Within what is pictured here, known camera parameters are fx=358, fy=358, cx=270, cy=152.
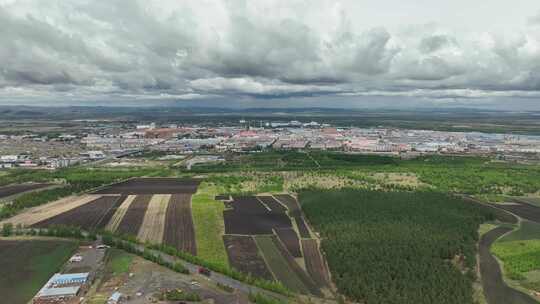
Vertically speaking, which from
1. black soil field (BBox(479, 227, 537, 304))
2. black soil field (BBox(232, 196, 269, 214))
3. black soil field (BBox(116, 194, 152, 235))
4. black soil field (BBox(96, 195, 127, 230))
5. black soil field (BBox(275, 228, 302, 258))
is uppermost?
black soil field (BBox(96, 195, 127, 230))

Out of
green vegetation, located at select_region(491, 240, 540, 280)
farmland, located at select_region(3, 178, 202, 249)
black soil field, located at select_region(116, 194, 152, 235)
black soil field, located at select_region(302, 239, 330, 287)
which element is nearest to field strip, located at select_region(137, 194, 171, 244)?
farmland, located at select_region(3, 178, 202, 249)

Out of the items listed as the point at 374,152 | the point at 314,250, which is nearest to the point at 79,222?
the point at 314,250

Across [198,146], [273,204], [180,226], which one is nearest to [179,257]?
[180,226]

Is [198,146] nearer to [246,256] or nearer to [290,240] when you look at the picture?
[290,240]

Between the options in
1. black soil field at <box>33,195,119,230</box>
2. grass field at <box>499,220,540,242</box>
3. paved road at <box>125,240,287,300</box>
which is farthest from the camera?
black soil field at <box>33,195,119,230</box>

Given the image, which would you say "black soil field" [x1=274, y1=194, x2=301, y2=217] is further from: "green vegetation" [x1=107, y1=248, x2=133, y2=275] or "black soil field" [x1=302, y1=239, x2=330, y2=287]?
"green vegetation" [x1=107, y1=248, x2=133, y2=275]

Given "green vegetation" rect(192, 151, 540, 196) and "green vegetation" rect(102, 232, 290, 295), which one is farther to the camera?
"green vegetation" rect(192, 151, 540, 196)

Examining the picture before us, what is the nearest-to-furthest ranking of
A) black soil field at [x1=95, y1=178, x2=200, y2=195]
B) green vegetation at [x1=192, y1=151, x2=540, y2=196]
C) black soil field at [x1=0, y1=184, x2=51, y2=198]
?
1. black soil field at [x1=0, y1=184, x2=51, y2=198]
2. black soil field at [x1=95, y1=178, x2=200, y2=195]
3. green vegetation at [x1=192, y1=151, x2=540, y2=196]
